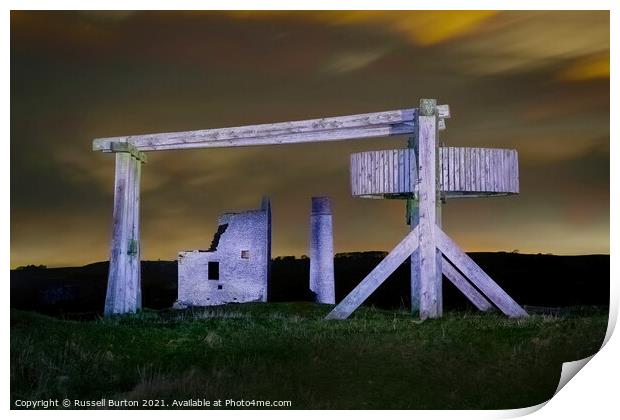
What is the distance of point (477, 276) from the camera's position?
42.1 feet

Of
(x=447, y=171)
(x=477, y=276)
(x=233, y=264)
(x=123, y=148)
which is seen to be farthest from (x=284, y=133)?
(x=233, y=264)

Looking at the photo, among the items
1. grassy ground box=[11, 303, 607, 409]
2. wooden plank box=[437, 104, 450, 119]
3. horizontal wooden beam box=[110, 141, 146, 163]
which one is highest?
wooden plank box=[437, 104, 450, 119]

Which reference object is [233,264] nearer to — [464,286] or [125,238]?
[125,238]

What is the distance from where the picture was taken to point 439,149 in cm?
1322

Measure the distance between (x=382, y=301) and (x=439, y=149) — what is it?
18.8 m

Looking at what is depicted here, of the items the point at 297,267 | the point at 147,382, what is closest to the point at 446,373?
the point at 147,382

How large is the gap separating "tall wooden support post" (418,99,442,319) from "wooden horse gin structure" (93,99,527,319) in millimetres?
15

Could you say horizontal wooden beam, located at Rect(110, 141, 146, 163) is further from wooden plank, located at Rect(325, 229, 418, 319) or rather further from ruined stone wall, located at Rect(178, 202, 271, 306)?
ruined stone wall, located at Rect(178, 202, 271, 306)

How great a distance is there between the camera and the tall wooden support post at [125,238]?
1573 cm

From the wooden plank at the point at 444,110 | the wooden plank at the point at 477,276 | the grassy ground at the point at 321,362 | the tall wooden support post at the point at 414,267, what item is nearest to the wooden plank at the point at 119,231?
the grassy ground at the point at 321,362

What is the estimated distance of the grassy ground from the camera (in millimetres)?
9703

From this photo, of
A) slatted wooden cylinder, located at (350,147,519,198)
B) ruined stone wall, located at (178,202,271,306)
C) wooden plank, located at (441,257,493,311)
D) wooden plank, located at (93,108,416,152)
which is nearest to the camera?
slatted wooden cylinder, located at (350,147,519,198)

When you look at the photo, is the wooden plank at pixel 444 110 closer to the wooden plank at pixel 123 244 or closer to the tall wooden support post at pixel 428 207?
the tall wooden support post at pixel 428 207

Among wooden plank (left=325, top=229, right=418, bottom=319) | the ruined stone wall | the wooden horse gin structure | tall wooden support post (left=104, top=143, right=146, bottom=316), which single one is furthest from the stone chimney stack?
wooden plank (left=325, top=229, right=418, bottom=319)
